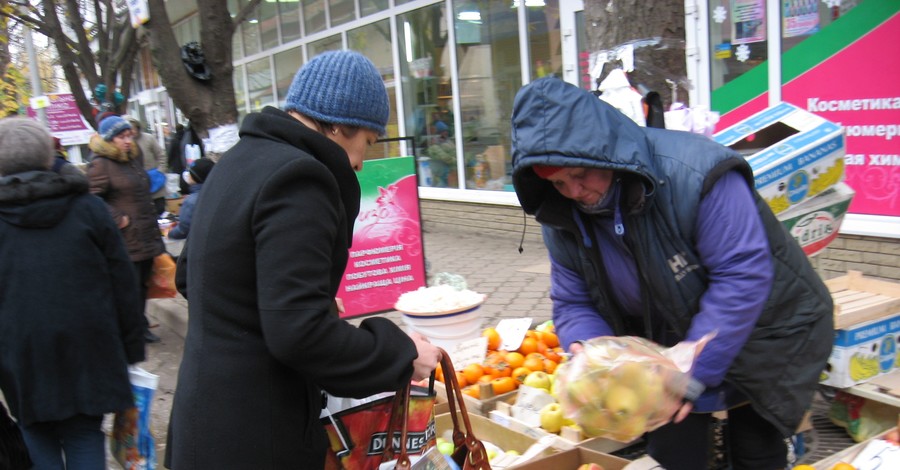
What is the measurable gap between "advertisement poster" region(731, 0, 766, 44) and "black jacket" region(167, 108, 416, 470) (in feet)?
18.9

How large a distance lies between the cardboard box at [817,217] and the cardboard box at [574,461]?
122 centimetres

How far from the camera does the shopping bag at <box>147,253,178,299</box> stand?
6137 mm

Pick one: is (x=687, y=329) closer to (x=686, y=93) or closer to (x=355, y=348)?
(x=355, y=348)

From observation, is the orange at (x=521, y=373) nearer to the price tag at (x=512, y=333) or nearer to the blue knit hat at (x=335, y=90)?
the price tag at (x=512, y=333)

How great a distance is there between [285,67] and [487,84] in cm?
697

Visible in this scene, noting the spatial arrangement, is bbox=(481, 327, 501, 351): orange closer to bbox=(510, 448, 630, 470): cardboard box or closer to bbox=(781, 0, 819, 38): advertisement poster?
bbox=(510, 448, 630, 470): cardboard box

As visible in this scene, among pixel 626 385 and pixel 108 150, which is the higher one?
pixel 108 150

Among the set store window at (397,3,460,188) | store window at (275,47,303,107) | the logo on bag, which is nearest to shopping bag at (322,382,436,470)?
the logo on bag

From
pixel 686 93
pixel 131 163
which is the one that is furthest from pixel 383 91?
pixel 131 163

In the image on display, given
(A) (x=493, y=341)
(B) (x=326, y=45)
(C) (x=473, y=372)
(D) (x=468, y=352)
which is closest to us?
(C) (x=473, y=372)

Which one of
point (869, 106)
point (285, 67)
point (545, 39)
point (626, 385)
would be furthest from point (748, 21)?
point (285, 67)

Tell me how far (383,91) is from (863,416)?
2916mm

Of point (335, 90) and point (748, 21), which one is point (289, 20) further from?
point (335, 90)

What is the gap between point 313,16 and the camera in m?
14.3
